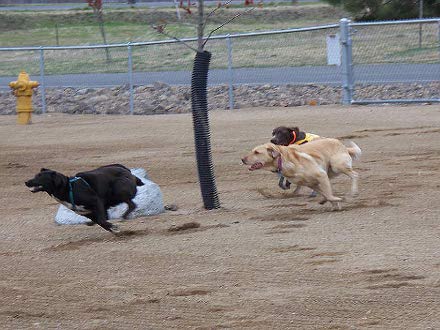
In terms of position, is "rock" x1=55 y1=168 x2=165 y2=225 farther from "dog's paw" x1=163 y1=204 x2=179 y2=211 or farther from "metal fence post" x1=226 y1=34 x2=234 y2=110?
"metal fence post" x1=226 y1=34 x2=234 y2=110

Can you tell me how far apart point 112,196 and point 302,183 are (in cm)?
201

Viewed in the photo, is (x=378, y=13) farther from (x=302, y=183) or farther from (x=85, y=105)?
(x=302, y=183)

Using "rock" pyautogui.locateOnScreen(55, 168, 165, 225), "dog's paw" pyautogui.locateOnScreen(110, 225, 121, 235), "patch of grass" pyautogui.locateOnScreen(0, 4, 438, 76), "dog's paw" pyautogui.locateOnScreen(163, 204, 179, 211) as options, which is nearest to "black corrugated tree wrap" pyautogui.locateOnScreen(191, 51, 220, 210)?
"dog's paw" pyautogui.locateOnScreen(163, 204, 179, 211)

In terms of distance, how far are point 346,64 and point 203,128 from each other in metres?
11.8

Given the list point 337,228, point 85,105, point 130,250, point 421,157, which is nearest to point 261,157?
point 337,228

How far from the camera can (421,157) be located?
14719mm

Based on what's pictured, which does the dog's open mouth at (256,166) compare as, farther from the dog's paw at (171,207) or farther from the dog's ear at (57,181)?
the dog's ear at (57,181)

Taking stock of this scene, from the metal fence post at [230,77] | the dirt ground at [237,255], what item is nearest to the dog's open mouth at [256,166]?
the dirt ground at [237,255]

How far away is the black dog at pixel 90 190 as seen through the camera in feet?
33.6

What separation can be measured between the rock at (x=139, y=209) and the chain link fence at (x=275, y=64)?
11.2 meters

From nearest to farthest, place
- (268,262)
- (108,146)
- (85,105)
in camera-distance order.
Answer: (268,262), (108,146), (85,105)

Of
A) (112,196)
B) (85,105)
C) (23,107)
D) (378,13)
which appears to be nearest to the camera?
(112,196)

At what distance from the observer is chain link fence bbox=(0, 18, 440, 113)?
74.3 feet

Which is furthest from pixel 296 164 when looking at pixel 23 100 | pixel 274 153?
pixel 23 100
